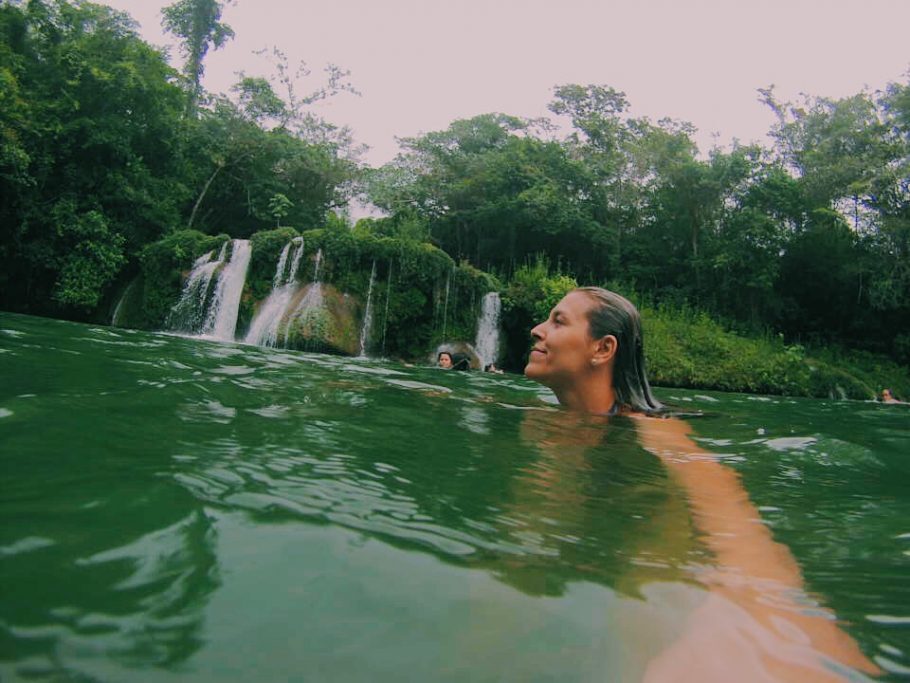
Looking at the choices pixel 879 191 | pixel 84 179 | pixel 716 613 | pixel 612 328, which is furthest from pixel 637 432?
pixel 879 191

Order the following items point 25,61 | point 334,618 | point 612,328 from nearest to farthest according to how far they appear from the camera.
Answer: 1. point 334,618
2. point 612,328
3. point 25,61

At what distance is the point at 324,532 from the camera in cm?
122

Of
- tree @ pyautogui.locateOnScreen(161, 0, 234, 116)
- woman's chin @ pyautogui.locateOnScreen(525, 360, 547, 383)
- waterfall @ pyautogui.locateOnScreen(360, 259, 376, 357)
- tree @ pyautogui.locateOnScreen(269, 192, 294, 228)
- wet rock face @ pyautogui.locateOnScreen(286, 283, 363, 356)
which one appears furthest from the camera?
A: tree @ pyautogui.locateOnScreen(161, 0, 234, 116)

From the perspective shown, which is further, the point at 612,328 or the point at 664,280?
the point at 664,280

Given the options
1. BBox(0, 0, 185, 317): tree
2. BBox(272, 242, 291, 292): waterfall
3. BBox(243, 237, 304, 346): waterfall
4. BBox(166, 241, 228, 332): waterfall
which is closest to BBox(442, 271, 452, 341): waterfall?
BBox(243, 237, 304, 346): waterfall

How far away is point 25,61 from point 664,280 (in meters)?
24.5

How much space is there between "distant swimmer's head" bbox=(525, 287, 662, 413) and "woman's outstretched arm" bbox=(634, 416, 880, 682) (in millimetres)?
2023

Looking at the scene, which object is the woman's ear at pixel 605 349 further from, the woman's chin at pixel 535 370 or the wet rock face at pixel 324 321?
the wet rock face at pixel 324 321

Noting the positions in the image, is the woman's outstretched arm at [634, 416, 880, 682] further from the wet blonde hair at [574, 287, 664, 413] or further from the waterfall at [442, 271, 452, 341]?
the waterfall at [442, 271, 452, 341]

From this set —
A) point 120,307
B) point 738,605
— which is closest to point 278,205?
point 120,307

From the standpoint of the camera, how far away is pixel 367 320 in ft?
48.9

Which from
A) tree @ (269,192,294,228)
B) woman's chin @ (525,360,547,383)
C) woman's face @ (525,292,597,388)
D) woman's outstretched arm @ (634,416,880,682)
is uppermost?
tree @ (269,192,294,228)

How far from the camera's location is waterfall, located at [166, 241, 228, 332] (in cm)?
1469

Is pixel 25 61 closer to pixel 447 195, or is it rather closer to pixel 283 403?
pixel 447 195
